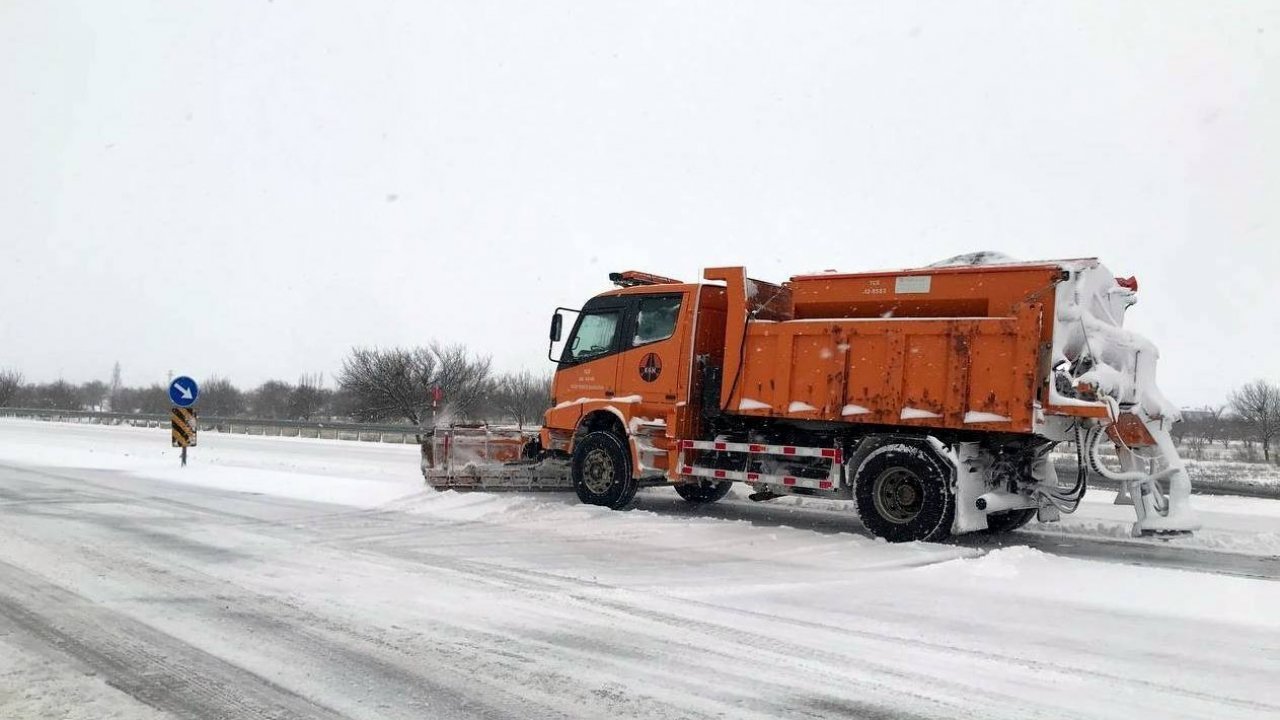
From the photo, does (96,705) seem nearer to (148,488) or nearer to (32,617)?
(32,617)

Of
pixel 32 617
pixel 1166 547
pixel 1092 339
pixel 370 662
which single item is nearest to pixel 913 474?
pixel 1092 339

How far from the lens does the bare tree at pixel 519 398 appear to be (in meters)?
37.3

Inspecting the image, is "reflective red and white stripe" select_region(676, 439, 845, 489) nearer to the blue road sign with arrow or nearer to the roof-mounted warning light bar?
the roof-mounted warning light bar

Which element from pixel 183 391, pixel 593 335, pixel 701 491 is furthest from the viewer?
pixel 183 391

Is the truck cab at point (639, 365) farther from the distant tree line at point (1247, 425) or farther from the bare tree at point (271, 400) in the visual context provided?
the bare tree at point (271, 400)

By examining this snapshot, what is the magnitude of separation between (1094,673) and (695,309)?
687 centimetres

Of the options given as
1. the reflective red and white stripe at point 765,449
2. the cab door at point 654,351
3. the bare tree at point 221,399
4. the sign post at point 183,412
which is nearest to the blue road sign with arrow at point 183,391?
the sign post at point 183,412

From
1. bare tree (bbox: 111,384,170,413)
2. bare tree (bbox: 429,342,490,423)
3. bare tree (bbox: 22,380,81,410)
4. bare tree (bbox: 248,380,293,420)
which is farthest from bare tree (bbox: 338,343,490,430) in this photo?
bare tree (bbox: 22,380,81,410)

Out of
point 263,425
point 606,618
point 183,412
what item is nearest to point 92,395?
point 263,425

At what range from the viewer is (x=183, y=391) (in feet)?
56.4

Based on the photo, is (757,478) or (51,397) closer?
(757,478)

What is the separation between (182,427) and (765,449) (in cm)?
Result: 1308

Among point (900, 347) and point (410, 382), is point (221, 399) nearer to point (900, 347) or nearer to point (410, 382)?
point (410, 382)

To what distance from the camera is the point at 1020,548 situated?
8531mm
